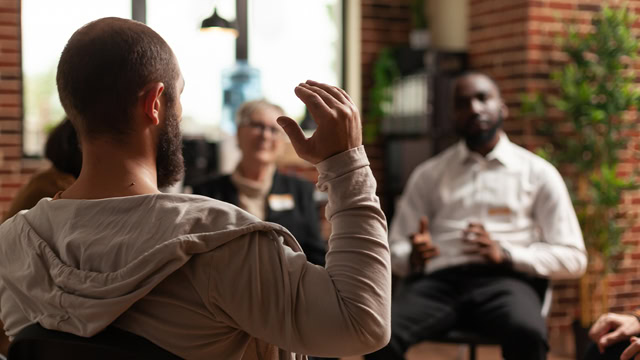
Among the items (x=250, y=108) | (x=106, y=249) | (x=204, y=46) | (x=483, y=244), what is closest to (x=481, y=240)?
(x=483, y=244)

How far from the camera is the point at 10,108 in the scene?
16.3 feet

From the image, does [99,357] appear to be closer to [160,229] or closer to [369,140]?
[160,229]

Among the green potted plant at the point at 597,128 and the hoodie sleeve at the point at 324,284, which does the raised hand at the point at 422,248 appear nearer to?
the green potted plant at the point at 597,128

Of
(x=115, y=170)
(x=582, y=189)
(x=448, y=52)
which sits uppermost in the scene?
(x=448, y=52)

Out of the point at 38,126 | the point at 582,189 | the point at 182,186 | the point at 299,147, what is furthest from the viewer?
the point at 38,126

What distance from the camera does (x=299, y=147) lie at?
1072 millimetres

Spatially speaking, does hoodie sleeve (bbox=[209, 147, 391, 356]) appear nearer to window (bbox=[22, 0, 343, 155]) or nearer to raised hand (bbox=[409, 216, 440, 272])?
raised hand (bbox=[409, 216, 440, 272])

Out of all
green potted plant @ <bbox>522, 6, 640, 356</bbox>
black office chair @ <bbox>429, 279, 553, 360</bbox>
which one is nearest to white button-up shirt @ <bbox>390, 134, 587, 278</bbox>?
black office chair @ <bbox>429, 279, 553, 360</bbox>

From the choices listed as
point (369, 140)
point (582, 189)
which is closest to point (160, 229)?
point (582, 189)

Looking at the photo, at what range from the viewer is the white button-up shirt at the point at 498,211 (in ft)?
9.58

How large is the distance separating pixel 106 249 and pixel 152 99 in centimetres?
22

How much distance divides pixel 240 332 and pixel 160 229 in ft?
0.62

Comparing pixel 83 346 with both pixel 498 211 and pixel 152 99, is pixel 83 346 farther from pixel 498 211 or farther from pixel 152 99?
pixel 498 211

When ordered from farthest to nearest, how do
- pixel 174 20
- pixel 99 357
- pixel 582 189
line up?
pixel 174 20, pixel 582 189, pixel 99 357
